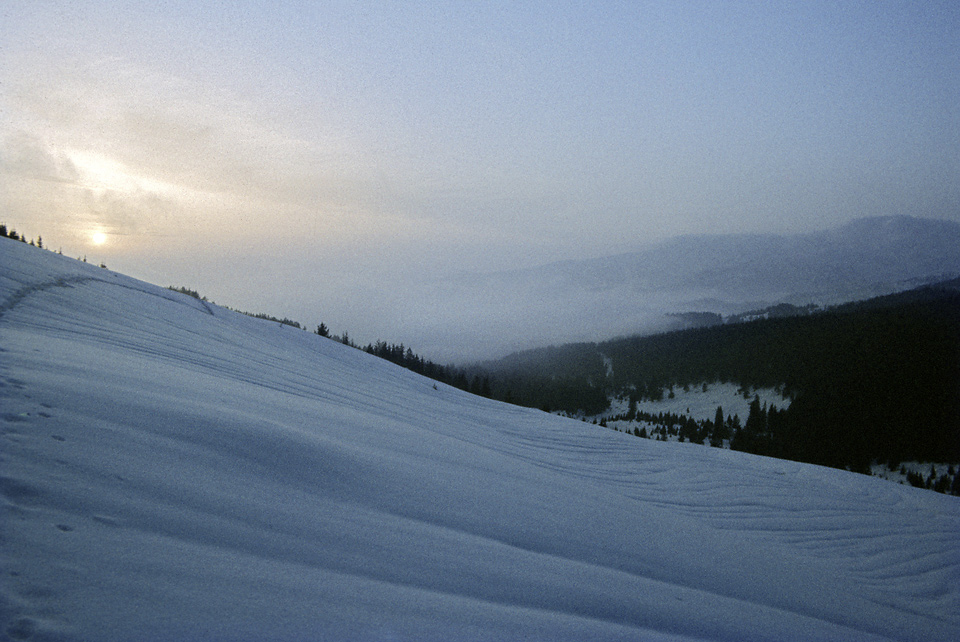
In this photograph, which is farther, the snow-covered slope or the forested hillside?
the forested hillside

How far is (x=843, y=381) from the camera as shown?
2656 cm

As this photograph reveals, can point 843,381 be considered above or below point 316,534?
above

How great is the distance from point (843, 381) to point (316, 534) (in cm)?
3268

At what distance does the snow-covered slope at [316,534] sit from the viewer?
1.03 metres

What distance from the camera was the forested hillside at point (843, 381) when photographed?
22500 millimetres

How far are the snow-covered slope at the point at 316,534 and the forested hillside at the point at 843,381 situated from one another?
22908 mm

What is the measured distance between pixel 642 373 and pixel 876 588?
51.3m

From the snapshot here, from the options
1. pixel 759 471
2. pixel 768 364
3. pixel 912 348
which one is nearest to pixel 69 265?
pixel 759 471

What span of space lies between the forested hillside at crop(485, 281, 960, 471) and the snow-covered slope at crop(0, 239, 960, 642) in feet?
75.2

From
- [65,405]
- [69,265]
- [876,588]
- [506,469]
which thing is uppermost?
[69,265]

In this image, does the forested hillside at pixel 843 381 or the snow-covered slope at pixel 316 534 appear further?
the forested hillside at pixel 843 381

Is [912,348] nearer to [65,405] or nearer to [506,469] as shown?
[506,469]

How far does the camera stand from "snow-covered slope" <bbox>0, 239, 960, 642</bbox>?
3.37 feet

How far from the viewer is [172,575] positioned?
1046 millimetres
